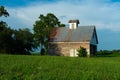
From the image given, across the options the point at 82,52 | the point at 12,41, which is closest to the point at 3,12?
the point at 12,41

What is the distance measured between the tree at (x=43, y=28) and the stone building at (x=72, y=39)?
2.56 metres

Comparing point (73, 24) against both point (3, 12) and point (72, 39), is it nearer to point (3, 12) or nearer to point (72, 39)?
point (72, 39)

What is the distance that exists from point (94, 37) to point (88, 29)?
288 centimetres

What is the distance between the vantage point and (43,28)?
7812 cm

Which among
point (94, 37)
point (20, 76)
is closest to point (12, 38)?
point (94, 37)

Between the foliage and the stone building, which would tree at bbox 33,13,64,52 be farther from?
the foliage

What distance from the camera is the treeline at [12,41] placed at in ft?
191

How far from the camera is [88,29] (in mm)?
71188

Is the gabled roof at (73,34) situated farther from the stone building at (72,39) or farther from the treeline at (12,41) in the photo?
the treeline at (12,41)

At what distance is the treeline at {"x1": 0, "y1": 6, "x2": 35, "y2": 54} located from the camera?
58.2 m

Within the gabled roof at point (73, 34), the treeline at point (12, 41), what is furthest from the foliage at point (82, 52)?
the treeline at point (12, 41)

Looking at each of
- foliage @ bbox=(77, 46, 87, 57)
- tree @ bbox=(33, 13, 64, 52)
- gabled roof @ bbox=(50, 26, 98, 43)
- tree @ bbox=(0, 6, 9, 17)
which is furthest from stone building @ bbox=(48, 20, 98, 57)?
tree @ bbox=(0, 6, 9, 17)

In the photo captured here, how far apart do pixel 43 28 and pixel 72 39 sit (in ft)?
33.8

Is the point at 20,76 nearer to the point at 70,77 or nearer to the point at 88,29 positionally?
the point at 70,77
